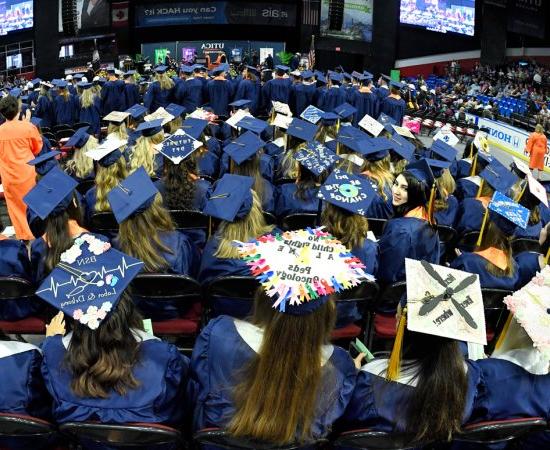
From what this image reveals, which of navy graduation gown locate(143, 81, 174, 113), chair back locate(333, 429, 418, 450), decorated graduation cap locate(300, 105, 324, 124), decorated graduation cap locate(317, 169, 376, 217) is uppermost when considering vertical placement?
navy graduation gown locate(143, 81, 174, 113)

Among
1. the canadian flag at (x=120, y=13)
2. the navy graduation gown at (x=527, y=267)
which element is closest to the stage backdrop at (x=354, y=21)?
the canadian flag at (x=120, y=13)

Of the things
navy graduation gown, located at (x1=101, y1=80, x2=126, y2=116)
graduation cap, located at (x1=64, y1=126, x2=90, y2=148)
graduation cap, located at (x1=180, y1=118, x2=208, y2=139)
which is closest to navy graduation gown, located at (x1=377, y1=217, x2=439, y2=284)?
graduation cap, located at (x1=180, y1=118, x2=208, y2=139)

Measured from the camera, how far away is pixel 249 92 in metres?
12.3

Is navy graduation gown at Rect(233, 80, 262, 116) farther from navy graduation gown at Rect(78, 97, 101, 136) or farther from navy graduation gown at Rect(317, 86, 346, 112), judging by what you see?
navy graduation gown at Rect(78, 97, 101, 136)

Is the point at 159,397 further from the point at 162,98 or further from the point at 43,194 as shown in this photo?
the point at 162,98

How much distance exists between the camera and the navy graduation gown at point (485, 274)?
322 centimetres

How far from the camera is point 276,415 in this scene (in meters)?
1.87

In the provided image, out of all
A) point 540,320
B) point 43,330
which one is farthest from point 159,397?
point 43,330

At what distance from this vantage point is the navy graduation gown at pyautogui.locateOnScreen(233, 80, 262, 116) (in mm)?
12203

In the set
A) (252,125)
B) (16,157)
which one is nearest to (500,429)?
(252,125)

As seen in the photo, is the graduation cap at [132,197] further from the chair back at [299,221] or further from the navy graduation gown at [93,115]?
the navy graduation gown at [93,115]

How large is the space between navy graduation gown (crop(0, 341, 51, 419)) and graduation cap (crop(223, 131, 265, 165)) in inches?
122

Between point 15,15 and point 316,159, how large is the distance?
70.4 feet

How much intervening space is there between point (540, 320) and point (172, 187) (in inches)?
126
